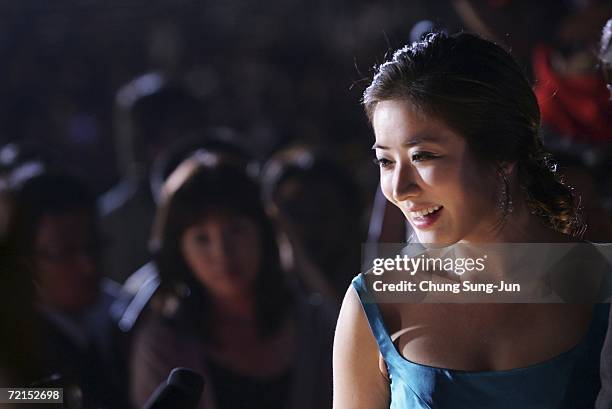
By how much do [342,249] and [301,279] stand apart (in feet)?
0.50

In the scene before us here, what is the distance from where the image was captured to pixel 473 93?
1.13 meters

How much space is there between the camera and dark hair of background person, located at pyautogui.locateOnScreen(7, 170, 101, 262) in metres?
2.05

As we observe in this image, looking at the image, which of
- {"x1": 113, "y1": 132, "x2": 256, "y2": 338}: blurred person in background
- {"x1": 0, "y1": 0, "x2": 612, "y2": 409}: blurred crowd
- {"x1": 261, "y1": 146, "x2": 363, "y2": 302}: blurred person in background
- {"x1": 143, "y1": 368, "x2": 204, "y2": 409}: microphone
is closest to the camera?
{"x1": 143, "y1": 368, "x2": 204, "y2": 409}: microphone

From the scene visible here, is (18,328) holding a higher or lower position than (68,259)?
lower

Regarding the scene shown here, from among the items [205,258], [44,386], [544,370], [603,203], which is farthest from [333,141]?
[544,370]

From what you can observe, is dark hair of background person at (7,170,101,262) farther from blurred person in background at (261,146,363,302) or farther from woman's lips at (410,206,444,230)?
woman's lips at (410,206,444,230)

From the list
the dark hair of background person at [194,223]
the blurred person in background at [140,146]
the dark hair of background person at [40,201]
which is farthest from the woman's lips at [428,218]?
the blurred person in background at [140,146]

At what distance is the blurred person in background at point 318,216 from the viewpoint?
2.13m

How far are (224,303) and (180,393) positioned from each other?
0.89 meters

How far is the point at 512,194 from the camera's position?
1.20 m

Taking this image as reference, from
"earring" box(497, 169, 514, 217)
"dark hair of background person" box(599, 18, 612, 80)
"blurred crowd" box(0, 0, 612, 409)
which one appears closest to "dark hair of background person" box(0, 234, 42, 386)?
"blurred crowd" box(0, 0, 612, 409)

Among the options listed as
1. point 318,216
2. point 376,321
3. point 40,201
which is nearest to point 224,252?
point 318,216

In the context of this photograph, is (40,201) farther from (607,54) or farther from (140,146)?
(607,54)

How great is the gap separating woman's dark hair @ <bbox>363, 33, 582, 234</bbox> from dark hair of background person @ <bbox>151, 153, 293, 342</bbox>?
2.48 feet
